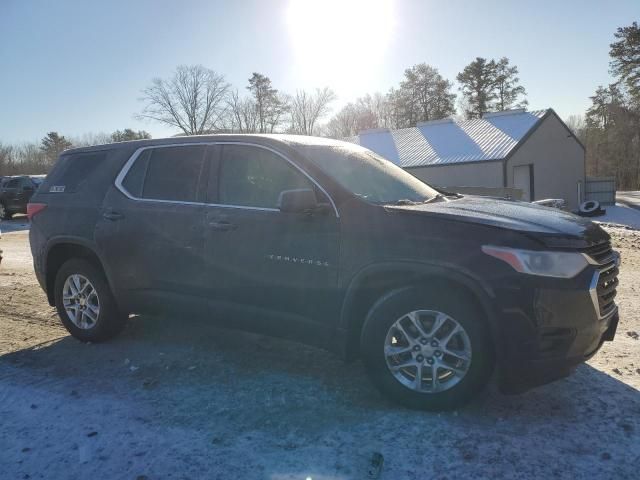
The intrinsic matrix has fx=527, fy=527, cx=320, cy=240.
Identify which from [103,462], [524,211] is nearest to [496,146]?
[524,211]

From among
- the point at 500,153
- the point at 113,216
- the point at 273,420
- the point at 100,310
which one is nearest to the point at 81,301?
the point at 100,310

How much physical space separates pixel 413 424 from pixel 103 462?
1828mm

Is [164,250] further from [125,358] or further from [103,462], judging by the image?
[103,462]

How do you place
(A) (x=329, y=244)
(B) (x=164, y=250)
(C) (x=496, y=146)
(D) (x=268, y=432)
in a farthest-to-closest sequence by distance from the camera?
(C) (x=496, y=146) < (B) (x=164, y=250) < (A) (x=329, y=244) < (D) (x=268, y=432)

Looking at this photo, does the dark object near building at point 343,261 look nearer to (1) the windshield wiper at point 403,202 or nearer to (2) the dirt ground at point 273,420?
(1) the windshield wiper at point 403,202

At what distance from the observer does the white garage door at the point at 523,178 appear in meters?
29.8

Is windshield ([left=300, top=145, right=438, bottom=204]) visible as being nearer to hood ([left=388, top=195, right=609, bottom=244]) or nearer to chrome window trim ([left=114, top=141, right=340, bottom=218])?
chrome window trim ([left=114, top=141, right=340, bottom=218])

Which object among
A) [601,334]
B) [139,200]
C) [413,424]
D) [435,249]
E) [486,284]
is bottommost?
[413,424]

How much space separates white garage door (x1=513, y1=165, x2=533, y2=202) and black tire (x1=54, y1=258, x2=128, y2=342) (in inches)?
1102

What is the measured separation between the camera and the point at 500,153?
94.8 feet

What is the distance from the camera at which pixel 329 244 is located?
11.8 feet

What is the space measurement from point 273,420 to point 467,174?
27.9 meters

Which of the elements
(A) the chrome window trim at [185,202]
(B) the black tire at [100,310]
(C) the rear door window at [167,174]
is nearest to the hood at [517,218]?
(A) the chrome window trim at [185,202]

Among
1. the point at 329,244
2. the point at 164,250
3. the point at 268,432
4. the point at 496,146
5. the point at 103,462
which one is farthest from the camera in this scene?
the point at 496,146
